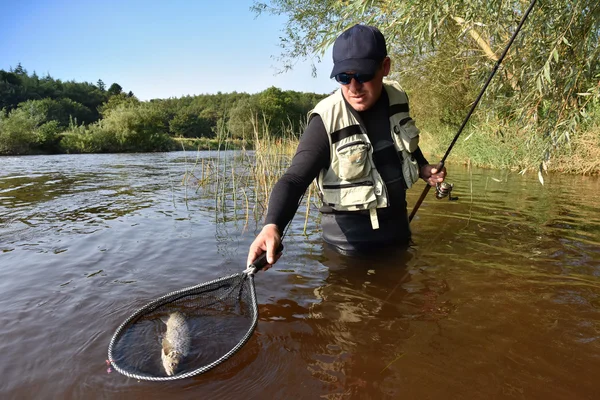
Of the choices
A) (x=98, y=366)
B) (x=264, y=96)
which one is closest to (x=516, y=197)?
(x=98, y=366)

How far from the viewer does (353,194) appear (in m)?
3.57

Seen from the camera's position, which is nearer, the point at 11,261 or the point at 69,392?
the point at 69,392

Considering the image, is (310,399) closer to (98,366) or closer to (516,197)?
(98,366)

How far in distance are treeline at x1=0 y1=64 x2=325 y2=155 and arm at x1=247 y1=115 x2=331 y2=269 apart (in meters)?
4.10

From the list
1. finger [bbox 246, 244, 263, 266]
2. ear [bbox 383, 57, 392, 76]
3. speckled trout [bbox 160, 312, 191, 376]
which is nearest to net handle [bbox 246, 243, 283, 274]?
finger [bbox 246, 244, 263, 266]

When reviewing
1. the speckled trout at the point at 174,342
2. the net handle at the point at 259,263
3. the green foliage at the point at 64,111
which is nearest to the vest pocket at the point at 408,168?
the net handle at the point at 259,263

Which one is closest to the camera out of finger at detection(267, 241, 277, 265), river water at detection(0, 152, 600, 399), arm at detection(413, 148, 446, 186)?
river water at detection(0, 152, 600, 399)

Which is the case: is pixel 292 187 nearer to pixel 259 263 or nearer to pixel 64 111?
pixel 259 263

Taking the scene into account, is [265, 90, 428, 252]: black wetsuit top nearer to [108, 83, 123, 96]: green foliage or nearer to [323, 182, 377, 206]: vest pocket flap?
[323, 182, 377, 206]: vest pocket flap

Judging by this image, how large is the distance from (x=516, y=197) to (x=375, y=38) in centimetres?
797

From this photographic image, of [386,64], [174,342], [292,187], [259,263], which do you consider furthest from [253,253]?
[386,64]

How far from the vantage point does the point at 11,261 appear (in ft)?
15.1

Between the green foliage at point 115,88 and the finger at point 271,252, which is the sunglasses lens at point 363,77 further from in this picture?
the green foliage at point 115,88

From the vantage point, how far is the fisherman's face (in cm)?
330
